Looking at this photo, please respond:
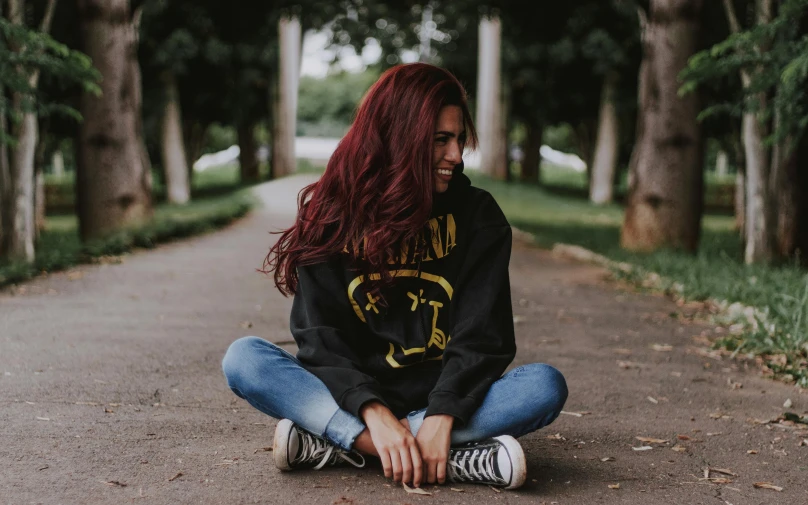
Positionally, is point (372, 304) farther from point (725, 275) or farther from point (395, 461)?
point (725, 275)

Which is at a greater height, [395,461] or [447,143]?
[447,143]

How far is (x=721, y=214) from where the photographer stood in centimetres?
2555

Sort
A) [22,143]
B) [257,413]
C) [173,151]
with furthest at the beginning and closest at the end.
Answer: [173,151] < [22,143] < [257,413]

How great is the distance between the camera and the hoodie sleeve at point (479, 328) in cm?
323

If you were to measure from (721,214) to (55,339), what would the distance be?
73.8 feet

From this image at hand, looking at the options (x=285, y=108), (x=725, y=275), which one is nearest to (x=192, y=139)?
(x=285, y=108)

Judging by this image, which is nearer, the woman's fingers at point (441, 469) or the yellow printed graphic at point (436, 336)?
the woman's fingers at point (441, 469)

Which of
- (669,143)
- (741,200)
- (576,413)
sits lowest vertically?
(576,413)

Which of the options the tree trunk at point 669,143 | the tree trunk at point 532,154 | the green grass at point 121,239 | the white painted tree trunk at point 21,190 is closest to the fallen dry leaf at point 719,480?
the green grass at point 121,239

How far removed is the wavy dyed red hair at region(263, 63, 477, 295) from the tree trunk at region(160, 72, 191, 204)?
62.3ft

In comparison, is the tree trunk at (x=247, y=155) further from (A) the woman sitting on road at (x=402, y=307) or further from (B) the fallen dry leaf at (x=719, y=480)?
(B) the fallen dry leaf at (x=719, y=480)

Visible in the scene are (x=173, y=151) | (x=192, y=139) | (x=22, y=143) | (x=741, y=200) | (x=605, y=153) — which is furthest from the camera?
(x=192, y=139)

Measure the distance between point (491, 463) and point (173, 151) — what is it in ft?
65.4

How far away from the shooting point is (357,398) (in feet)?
10.5
